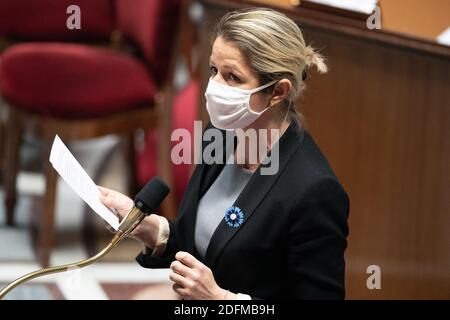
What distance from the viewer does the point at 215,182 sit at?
5.85ft

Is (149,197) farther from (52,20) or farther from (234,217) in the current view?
(52,20)

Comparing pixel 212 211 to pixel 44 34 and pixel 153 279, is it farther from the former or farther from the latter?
pixel 44 34

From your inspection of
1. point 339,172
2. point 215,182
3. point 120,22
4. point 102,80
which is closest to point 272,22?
point 215,182

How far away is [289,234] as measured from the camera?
1.61 metres

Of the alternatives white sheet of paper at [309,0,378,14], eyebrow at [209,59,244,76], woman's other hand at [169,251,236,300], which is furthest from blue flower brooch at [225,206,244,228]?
white sheet of paper at [309,0,378,14]

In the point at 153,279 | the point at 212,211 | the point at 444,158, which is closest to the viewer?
the point at 212,211

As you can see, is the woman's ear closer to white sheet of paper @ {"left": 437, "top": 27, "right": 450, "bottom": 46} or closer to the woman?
the woman

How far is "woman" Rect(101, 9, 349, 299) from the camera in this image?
157cm

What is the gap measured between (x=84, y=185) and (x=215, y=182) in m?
0.30

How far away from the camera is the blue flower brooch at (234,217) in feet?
5.41

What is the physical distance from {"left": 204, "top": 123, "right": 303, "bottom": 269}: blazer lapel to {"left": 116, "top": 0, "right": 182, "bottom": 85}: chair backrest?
160 cm
